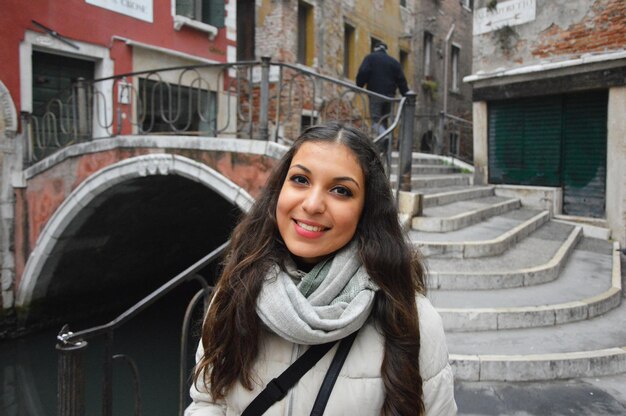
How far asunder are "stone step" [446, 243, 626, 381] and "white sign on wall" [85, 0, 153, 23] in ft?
23.3

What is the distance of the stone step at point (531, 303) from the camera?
3.59 meters

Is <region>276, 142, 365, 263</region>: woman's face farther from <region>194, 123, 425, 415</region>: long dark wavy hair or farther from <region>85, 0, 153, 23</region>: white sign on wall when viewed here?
<region>85, 0, 153, 23</region>: white sign on wall

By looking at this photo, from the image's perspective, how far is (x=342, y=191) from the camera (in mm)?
1244

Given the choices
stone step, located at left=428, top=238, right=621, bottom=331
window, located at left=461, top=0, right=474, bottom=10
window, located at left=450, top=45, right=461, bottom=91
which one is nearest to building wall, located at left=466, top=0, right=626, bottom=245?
stone step, located at left=428, top=238, right=621, bottom=331

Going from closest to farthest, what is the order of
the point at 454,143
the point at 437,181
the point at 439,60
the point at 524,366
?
the point at 524,366, the point at 437,181, the point at 454,143, the point at 439,60

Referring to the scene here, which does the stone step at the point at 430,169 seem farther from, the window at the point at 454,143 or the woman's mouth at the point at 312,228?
the woman's mouth at the point at 312,228

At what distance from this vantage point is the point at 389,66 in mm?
6930

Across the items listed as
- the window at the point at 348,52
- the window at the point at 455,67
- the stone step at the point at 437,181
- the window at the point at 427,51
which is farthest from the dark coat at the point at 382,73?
the window at the point at 455,67

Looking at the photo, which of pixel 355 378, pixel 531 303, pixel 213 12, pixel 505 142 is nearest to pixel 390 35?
pixel 213 12

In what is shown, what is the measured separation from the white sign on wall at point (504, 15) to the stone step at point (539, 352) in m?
5.93

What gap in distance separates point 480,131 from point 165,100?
555 centimetres

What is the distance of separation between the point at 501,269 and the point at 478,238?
59cm

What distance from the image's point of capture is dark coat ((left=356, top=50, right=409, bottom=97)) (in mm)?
6926

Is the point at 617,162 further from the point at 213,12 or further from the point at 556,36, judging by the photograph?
the point at 213,12
